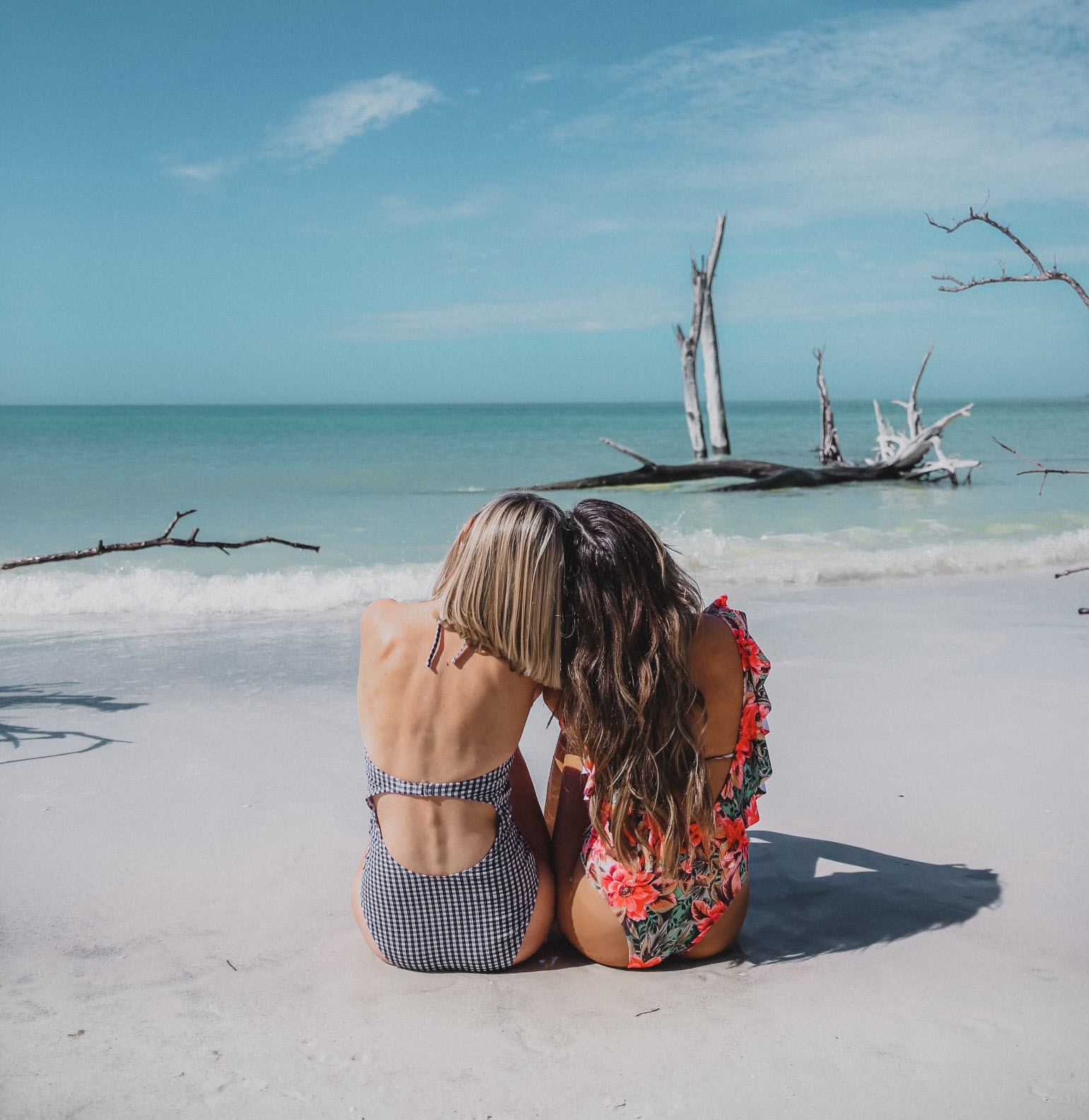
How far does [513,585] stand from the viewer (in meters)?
1.96

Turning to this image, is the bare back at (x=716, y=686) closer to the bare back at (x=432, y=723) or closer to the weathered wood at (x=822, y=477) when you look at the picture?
the bare back at (x=432, y=723)

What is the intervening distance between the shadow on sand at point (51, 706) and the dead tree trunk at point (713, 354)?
13004 millimetres

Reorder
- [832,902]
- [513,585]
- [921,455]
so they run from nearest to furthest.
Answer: [513,585] < [832,902] < [921,455]

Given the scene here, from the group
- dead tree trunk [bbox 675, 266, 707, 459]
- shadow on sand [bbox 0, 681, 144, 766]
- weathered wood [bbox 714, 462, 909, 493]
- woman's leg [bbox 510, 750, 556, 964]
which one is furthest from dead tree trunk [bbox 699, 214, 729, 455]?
woman's leg [bbox 510, 750, 556, 964]

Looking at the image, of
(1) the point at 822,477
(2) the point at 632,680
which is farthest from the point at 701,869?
(1) the point at 822,477

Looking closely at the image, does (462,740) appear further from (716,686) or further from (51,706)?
(51,706)

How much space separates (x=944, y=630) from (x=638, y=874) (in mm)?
4175

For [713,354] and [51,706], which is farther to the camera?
[713,354]

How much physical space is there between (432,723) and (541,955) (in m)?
0.69

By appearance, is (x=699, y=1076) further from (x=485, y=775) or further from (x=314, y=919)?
(x=314, y=919)

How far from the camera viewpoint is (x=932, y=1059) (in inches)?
75.2

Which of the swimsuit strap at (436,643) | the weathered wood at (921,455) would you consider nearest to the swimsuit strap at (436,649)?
the swimsuit strap at (436,643)

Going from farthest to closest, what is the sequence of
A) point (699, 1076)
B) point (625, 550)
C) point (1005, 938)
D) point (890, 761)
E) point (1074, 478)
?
point (1074, 478), point (890, 761), point (1005, 938), point (625, 550), point (699, 1076)

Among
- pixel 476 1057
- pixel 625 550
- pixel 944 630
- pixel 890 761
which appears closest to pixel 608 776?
pixel 625 550
